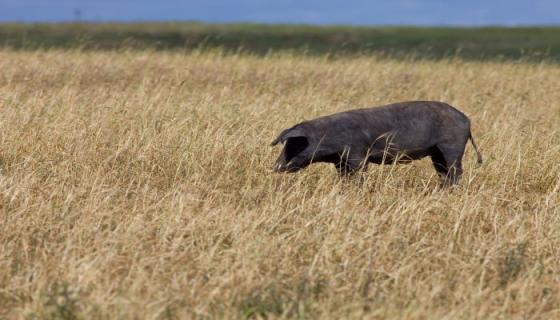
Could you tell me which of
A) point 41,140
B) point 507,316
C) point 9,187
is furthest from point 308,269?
point 41,140

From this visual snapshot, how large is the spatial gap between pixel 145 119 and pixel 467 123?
366 cm

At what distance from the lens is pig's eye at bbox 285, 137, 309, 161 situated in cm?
725

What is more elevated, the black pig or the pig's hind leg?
the black pig

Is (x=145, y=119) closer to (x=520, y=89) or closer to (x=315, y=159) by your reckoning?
(x=315, y=159)

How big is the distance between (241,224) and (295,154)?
149cm

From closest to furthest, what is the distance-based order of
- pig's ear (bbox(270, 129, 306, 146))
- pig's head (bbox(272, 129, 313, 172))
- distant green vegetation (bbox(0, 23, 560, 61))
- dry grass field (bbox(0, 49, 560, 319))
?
dry grass field (bbox(0, 49, 560, 319)) < pig's ear (bbox(270, 129, 306, 146)) < pig's head (bbox(272, 129, 313, 172)) < distant green vegetation (bbox(0, 23, 560, 61))

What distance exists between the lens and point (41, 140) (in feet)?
28.3

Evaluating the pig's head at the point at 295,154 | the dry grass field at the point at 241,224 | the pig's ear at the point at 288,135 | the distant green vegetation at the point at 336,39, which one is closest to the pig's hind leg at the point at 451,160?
the dry grass field at the point at 241,224

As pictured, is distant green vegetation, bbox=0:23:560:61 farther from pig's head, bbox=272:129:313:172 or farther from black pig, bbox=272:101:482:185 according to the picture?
pig's head, bbox=272:129:313:172

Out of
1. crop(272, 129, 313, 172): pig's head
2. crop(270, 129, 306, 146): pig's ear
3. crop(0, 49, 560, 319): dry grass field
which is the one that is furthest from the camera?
crop(272, 129, 313, 172): pig's head

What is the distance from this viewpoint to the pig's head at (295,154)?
7203 mm

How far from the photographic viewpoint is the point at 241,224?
19.4 ft

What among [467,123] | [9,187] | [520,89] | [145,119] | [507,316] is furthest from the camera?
[520,89]

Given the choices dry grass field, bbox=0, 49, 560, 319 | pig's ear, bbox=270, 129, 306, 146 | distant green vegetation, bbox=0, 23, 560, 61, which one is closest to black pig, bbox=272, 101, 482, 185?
pig's ear, bbox=270, 129, 306, 146
